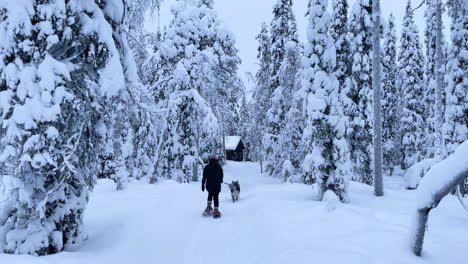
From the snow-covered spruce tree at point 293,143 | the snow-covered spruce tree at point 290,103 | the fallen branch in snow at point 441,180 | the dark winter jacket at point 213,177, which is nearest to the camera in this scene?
the fallen branch in snow at point 441,180

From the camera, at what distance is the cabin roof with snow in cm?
7087

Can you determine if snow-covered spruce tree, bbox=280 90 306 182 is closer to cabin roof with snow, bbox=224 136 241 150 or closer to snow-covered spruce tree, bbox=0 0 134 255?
snow-covered spruce tree, bbox=0 0 134 255

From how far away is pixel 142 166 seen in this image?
85.9 ft

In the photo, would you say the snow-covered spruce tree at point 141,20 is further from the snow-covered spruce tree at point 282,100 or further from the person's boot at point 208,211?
the snow-covered spruce tree at point 282,100

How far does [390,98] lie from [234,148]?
3575cm

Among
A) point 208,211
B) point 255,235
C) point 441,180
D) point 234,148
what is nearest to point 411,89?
point 208,211

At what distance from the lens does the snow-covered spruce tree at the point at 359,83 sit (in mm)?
23219

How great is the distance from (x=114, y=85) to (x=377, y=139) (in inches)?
538

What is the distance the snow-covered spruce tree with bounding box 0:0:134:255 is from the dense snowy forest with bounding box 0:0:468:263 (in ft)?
0.08

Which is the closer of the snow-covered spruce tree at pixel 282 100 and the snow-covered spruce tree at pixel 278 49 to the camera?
the snow-covered spruce tree at pixel 282 100

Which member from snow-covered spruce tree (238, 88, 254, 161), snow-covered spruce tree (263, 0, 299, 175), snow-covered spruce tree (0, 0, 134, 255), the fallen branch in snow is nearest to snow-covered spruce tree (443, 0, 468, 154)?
snow-covered spruce tree (263, 0, 299, 175)

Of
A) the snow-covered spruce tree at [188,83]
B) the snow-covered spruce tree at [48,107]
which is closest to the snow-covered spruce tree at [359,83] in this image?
the snow-covered spruce tree at [188,83]

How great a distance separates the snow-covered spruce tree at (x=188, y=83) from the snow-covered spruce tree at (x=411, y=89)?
2304cm

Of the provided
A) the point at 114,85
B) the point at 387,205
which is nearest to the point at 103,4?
the point at 114,85
